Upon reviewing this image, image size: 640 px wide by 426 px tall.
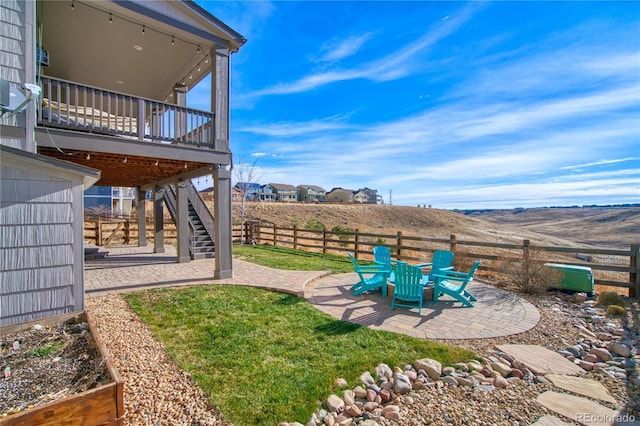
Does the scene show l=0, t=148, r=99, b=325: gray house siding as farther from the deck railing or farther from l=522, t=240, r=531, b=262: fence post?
l=522, t=240, r=531, b=262: fence post

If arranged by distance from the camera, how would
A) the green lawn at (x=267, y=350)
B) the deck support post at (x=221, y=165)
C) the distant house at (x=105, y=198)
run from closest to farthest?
1. the green lawn at (x=267, y=350)
2. the deck support post at (x=221, y=165)
3. the distant house at (x=105, y=198)

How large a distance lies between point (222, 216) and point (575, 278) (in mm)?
8386

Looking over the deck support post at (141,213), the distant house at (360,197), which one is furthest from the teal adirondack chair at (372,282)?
the distant house at (360,197)

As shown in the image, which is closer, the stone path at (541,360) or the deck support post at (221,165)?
the stone path at (541,360)

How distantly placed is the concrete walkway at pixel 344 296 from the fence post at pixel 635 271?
7.96 ft

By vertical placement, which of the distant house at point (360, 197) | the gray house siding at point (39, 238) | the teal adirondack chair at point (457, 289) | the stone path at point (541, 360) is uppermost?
the distant house at point (360, 197)

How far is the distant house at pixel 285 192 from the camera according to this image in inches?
2572

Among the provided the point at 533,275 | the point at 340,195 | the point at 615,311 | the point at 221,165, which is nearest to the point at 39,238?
the point at 221,165

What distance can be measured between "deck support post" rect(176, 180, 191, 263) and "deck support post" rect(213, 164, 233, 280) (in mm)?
3122

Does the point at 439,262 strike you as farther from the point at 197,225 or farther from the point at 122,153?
the point at 197,225

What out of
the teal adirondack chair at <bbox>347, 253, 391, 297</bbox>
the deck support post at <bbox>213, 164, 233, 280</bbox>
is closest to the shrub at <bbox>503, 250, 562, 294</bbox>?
the teal adirondack chair at <bbox>347, 253, 391, 297</bbox>

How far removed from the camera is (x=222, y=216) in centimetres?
747

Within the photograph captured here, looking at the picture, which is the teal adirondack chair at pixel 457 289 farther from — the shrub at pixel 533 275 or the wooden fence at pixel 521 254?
the wooden fence at pixel 521 254

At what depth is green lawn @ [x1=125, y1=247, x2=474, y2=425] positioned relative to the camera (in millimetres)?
2879
